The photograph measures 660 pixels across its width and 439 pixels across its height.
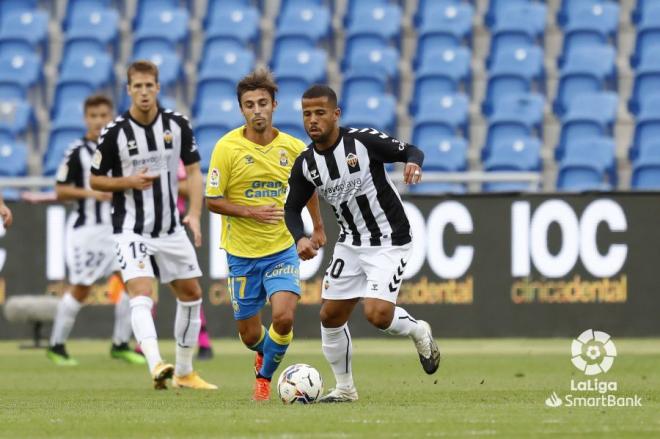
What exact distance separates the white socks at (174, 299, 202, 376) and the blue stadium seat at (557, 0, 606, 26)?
11130mm

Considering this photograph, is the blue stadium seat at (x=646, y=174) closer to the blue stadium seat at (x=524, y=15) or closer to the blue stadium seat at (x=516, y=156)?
the blue stadium seat at (x=516, y=156)

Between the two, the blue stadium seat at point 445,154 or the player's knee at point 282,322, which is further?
the blue stadium seat at point 445,154

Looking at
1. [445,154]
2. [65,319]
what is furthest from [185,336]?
[445,154]

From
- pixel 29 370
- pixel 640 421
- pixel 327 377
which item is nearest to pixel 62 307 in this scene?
pixel 29 370

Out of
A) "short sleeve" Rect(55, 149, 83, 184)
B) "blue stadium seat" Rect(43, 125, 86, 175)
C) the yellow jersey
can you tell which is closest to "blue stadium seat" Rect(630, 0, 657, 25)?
"blue stadium seat" Rect(43, 125, 86, 175)

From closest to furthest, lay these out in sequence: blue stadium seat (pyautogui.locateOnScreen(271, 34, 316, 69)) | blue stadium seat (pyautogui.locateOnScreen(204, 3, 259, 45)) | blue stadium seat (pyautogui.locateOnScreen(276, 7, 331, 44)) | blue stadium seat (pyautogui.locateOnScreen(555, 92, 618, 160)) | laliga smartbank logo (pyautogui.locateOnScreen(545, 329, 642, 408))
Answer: laliga smartbank logo (pyautogui.locateOnScreen(545, 329, 642, 408))
blue stadium seat (pyautogui.locateOnScreen(555, 92, 618, 160))
blue stadium seat (pyautogui.locateOnScreen(271, 34, 316, 69))
blue stadium seat (pyautogui.locateOnScreen(276, 7, 331, 44))
blue stadium seat (pyautogui.locateOnScreen(204, 3, 259, 45))

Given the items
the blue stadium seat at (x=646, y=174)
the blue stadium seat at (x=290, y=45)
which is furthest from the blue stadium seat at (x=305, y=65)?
the blue stadium seat at (x=646, y=174)

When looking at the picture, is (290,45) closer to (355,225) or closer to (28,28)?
(28,28)

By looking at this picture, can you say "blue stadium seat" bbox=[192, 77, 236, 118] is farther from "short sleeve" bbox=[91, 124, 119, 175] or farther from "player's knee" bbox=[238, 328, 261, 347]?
"player's knee" bbox=[238, 328, 261, 347]

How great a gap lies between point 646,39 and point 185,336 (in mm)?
11021

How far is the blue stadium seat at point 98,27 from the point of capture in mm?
20453

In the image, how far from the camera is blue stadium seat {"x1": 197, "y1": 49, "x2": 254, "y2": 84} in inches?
774

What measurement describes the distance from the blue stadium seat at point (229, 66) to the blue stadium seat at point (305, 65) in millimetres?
432

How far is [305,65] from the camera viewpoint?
19.6m
